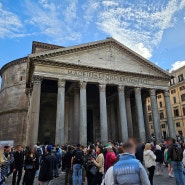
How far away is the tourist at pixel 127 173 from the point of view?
221cm

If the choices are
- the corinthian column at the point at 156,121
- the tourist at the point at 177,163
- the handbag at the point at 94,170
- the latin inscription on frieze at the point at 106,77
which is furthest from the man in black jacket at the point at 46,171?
the corinthian column at the point at 156,121

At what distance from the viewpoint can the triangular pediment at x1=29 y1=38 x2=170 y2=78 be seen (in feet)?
58.2

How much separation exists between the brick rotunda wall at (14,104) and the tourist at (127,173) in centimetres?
2794

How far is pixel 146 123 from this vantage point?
2459 centimetres

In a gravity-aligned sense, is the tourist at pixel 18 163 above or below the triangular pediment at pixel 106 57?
below

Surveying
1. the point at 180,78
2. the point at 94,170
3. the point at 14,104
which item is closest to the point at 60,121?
the point at 94,170

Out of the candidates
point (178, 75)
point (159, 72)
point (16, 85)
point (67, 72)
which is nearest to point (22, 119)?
point (16, 85)

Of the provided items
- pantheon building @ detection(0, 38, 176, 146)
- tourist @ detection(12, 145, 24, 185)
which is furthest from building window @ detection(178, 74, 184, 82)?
tourist @ detection(12, 145, 24, 185)

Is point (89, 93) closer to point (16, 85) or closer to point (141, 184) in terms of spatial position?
point (16, 85)

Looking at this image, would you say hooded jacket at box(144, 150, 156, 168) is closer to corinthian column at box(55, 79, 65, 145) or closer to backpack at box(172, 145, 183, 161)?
backpack at box(172, 145, 183, 161)

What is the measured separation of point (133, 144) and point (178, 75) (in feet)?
123

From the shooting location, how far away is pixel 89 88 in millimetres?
24484

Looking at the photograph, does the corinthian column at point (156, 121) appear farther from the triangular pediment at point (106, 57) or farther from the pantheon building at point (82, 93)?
the triangular pediment at point (106, 57)

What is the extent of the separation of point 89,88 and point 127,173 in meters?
22.3
